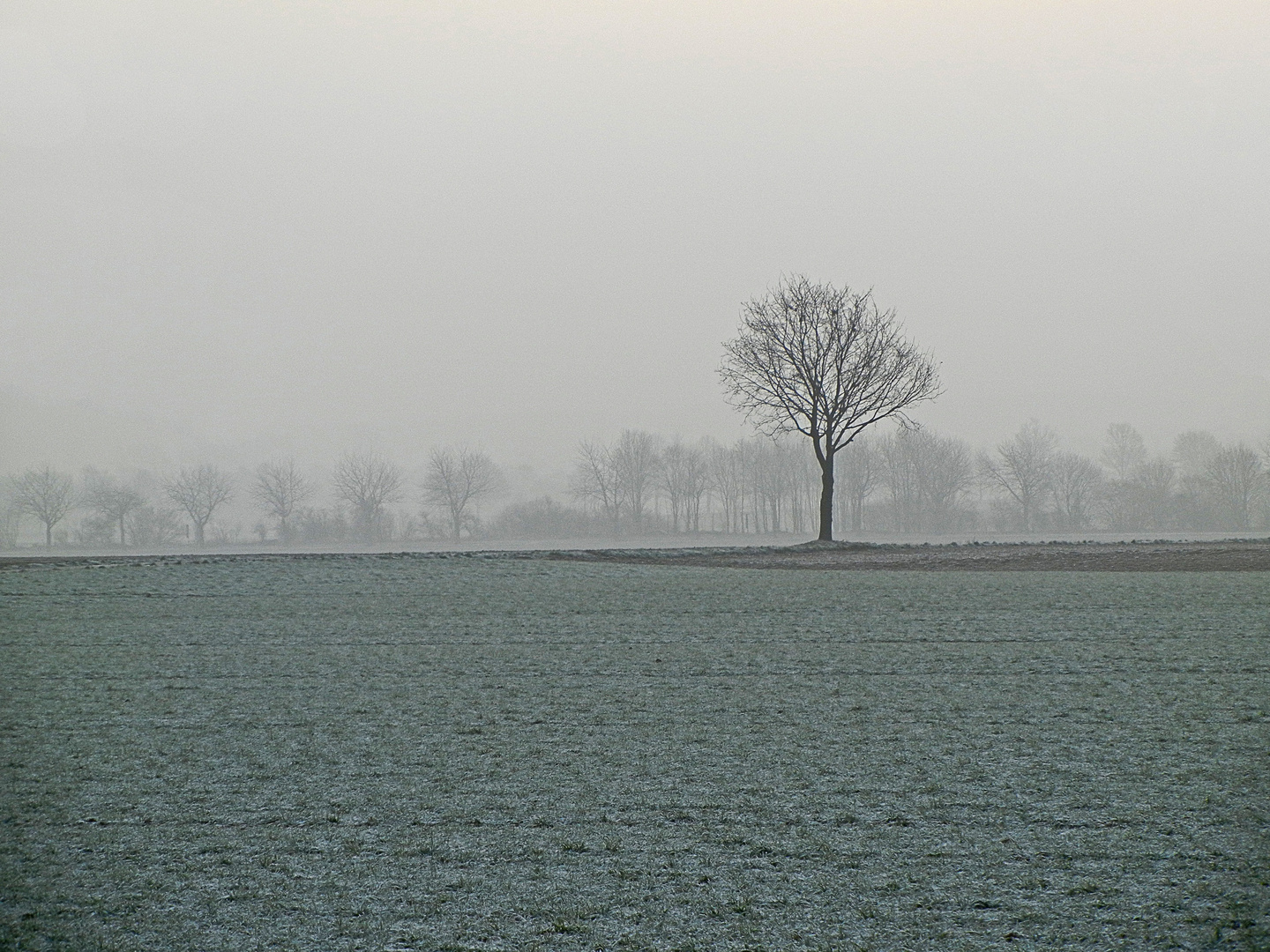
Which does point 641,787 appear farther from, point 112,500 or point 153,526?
point 153,526

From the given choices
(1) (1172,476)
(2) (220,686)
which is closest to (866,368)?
(2) (220,686)

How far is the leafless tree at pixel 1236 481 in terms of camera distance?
48219 millimetres

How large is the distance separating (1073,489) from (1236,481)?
1007 cm

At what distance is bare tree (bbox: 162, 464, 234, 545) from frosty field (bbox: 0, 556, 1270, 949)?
189 feet

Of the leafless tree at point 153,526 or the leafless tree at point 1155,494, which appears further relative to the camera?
the leafless tree at point 153,526

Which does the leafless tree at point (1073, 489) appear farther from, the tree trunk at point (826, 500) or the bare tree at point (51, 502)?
the bare tree at point (51, 502)

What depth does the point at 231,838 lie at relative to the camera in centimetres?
396

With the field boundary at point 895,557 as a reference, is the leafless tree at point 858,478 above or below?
above

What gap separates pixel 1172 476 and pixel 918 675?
55923 millimetres

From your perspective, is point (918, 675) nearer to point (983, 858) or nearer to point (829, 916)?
point (983, 858)

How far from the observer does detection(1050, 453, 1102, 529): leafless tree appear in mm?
56312

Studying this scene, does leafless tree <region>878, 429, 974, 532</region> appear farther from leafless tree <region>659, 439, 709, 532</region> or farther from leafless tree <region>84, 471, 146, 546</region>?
leafless tree <region>84, 471, 146, 546</region>

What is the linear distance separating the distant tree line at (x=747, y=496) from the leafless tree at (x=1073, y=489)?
106mm

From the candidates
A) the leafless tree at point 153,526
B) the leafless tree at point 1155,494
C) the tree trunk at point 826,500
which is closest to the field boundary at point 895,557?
the tree trunk at point 826,500
